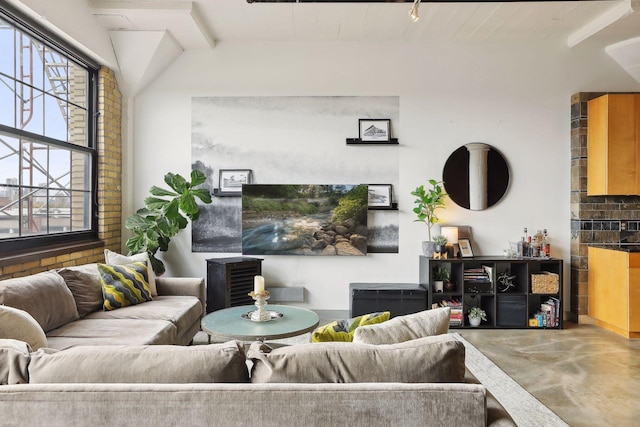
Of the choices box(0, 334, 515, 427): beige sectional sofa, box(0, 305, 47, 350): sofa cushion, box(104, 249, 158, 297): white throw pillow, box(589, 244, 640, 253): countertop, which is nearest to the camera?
box(0, 334, 515, 427): beige sectional sofa

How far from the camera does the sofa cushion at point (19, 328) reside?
1997mm

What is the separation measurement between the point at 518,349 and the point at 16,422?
12.4 ft

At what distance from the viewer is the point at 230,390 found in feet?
4.25

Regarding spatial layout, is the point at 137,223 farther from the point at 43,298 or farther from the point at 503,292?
the point at 503,292

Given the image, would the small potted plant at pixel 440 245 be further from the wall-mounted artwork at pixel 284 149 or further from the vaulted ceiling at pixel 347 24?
the vaulted ceiling at pixel 347 24

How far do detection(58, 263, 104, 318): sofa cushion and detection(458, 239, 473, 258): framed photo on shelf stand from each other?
3.58 m

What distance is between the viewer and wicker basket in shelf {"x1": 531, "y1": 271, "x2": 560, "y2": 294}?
4.45m

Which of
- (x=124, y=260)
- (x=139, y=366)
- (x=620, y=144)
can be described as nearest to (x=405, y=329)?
(x=139, y=366)

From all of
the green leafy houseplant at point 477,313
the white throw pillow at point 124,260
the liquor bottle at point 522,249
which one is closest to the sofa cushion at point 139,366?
the white throw pillow at point 124,260

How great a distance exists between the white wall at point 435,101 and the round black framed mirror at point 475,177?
91 millimetres

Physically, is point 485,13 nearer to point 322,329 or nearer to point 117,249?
point 322,329

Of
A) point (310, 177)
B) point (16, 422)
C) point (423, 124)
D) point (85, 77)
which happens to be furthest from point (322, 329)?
point (85, 77)

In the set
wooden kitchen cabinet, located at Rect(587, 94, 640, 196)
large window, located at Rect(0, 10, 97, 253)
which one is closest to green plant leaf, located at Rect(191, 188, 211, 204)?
large window, located at Rect(0, 10, 97, 253)

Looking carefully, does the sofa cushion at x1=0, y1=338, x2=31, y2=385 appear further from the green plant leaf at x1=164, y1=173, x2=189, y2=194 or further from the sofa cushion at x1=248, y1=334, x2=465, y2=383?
the green plant leaf at x1=164, y1=173, x2=189, y2=194
